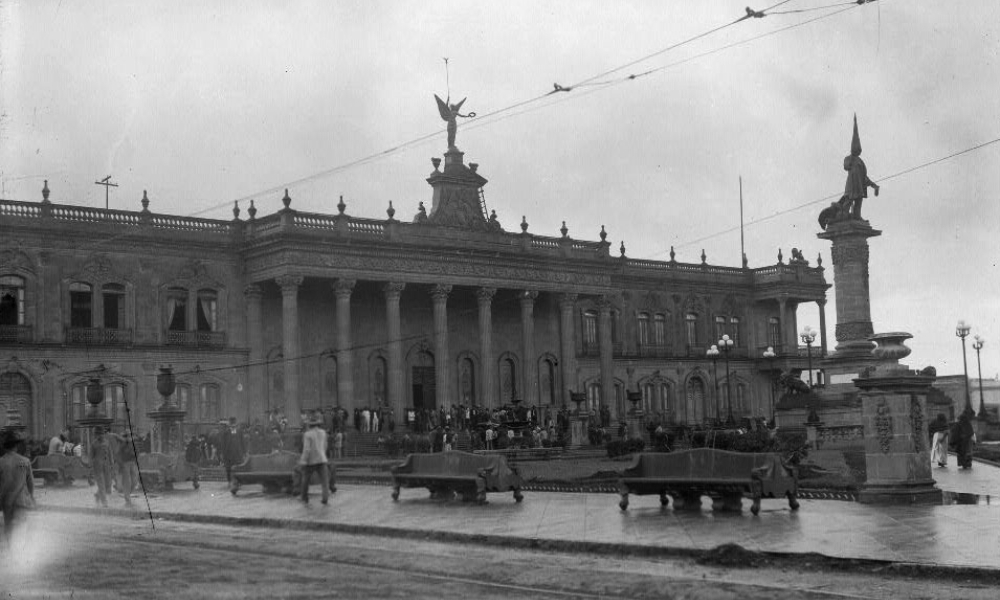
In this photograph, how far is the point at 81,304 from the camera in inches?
1847

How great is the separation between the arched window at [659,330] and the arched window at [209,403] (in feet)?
89.8

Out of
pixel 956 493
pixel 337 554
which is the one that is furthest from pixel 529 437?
pixel 337 554

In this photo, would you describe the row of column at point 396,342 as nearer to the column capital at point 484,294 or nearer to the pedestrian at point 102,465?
the column capital at point 484,294

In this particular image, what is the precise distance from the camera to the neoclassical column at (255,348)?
50.3 meters

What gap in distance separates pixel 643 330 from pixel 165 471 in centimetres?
4347

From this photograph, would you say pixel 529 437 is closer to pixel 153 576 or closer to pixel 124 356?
pixel 124 356

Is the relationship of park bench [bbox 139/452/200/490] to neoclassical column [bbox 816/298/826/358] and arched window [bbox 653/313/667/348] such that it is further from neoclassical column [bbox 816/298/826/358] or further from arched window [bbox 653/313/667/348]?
neoclassical column [bbox 816/298/826/358]

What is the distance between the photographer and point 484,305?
56219 mm

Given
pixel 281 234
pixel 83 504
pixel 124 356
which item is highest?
pixel 281 234

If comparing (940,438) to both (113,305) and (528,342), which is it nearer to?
(528,342)

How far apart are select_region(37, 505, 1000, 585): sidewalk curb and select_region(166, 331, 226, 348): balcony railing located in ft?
93.2

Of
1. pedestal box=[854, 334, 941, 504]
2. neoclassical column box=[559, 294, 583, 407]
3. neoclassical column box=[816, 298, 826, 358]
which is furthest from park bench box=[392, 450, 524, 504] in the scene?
neoclassical column box=[816, 298, 826, 358]

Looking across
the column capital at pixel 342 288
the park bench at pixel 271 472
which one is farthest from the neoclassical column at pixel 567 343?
the park bench at pixel 271 472

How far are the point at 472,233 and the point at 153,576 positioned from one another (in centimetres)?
4399
